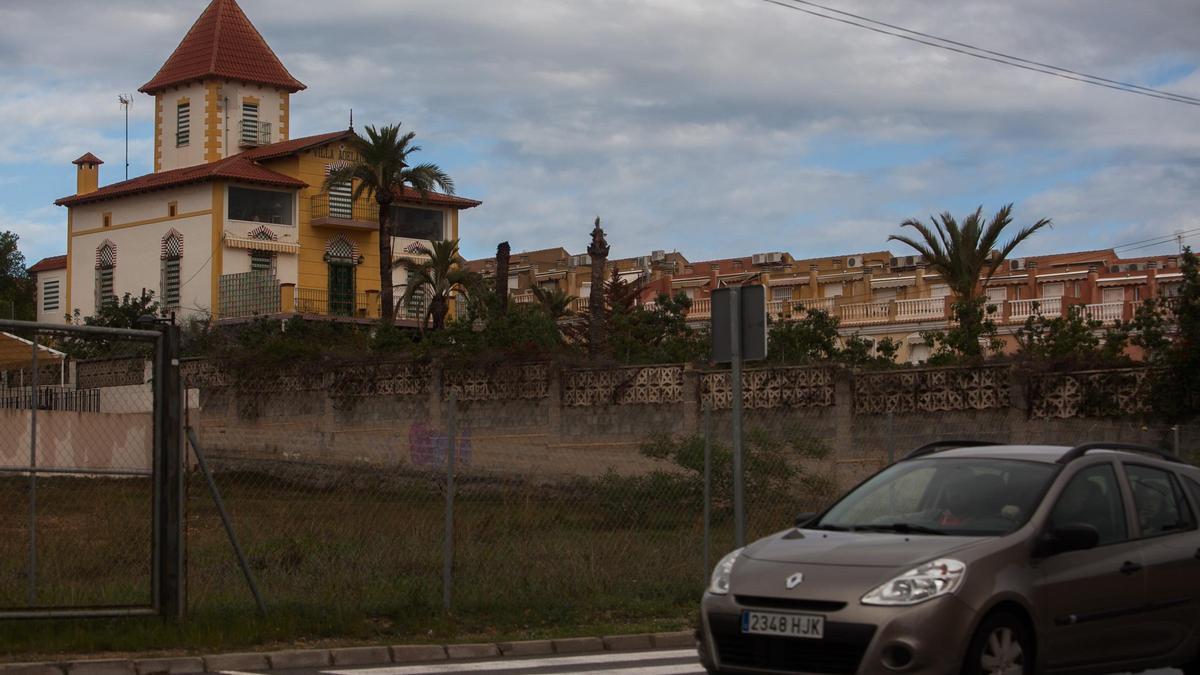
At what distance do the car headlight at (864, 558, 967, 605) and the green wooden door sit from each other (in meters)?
48.9

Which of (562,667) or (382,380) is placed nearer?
(562,667)

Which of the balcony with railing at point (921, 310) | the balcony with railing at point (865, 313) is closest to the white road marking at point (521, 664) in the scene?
the balcony with railing at point (921, 310)

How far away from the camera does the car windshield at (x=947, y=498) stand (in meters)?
9.12

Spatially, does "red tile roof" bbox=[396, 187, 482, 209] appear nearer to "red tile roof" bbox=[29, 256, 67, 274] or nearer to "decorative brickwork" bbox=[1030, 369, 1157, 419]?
"red tile roof" bbox=[29, 256, 67, 274]

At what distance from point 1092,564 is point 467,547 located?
8109 mm

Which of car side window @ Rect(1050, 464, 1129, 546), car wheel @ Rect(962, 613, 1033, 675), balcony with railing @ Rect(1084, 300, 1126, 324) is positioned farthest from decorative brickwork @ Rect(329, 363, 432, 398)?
car wheel @ Rect(962, 613, 1033, 675)

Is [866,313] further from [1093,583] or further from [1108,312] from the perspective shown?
[1093,583]

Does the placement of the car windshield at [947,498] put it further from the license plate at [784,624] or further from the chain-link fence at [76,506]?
the chain-link fence at [76,506]

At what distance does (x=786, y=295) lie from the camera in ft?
250

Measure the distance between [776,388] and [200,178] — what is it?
30.0m

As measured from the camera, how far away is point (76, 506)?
13.0 meters

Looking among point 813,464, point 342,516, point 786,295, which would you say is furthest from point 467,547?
point 786,295

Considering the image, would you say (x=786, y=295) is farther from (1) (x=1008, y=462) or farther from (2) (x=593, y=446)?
(1) (x=1008, y=462)

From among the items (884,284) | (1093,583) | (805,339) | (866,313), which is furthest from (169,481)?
(884,284)
